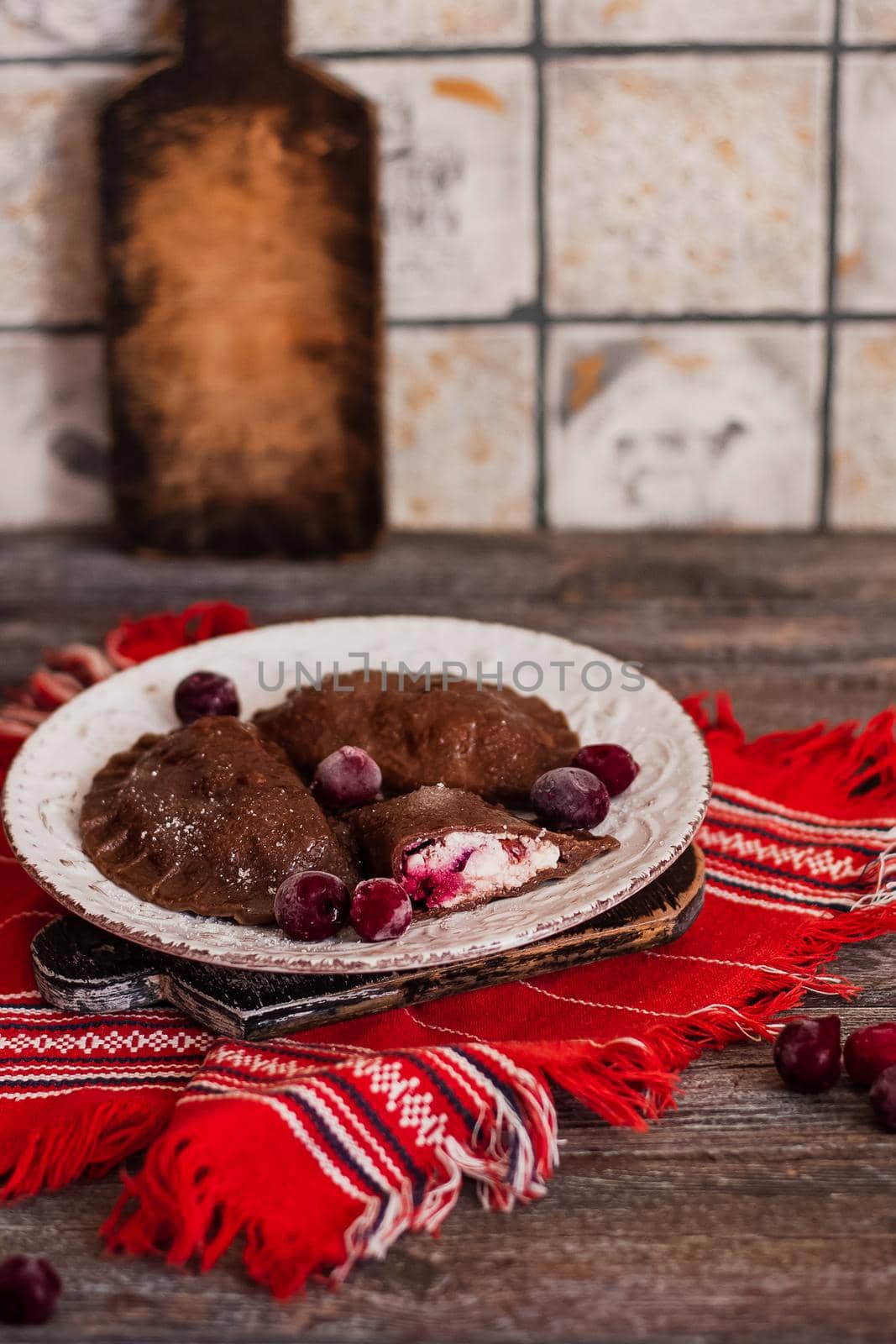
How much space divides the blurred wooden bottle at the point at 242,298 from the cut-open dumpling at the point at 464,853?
1126 millimetres

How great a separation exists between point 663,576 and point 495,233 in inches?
23.2

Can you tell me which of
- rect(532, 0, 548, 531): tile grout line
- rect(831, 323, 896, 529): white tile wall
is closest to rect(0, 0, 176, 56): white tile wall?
rect(532, 0, 548, 531): tile grout line

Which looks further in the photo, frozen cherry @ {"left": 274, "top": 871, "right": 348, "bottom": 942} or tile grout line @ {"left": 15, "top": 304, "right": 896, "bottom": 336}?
tile grout line @ {"left": 15, "top": 304, "right": 896, "bottom": 336}

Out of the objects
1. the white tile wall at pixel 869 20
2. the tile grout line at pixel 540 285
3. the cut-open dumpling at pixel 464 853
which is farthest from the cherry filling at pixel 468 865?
the white tile wall at pixel 869 20

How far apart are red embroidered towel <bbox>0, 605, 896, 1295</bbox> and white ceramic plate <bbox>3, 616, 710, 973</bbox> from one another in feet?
0.24

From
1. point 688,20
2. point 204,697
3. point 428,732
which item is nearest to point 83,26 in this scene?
point 688,20

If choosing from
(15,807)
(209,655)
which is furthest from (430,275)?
(15,807)

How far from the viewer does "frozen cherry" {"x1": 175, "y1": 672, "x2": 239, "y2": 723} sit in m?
1.29

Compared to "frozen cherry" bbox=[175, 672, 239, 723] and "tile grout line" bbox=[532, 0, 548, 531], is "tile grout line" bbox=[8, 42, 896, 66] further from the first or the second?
"frozen cherry" bbox=[175, 672, 239, 723]

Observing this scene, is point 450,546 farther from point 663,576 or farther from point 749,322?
point 749,322

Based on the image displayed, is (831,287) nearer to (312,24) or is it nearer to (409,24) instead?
(409,24)

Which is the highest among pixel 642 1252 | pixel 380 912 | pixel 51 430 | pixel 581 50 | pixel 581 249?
pixel 581 50

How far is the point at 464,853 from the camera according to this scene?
3.32ft

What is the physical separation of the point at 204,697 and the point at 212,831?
0.87 ft
